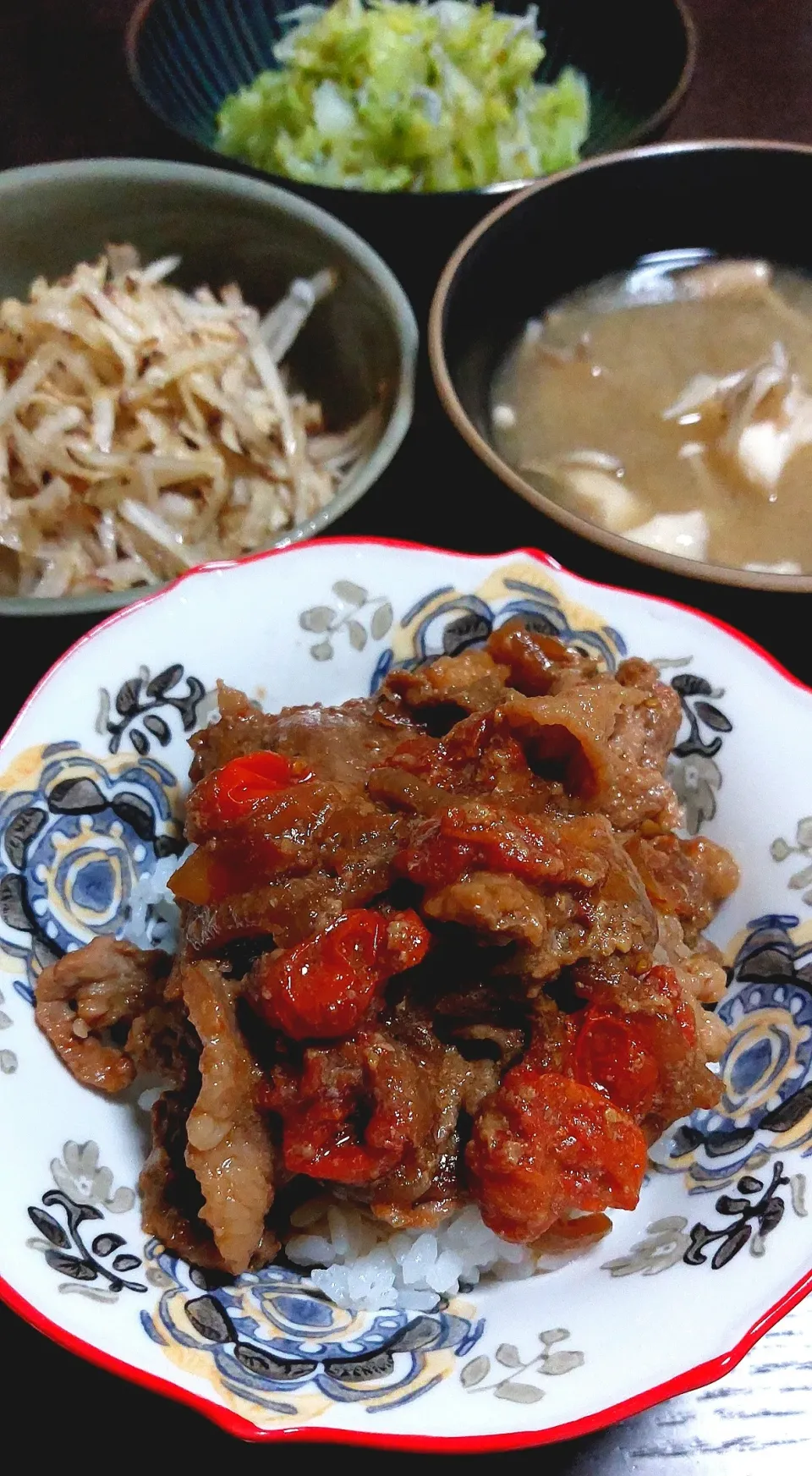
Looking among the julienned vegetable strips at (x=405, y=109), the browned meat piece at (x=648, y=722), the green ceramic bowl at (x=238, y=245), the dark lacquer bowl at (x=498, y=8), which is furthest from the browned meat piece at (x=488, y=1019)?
the julienned vegetable strips at (x=405, y=109)

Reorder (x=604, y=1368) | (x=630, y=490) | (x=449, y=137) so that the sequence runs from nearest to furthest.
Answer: (x=604, y=1368) < (x=630, y=490) < (x=449, y=137)

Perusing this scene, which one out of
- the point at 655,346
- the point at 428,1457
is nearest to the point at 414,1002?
the point at 428,1457

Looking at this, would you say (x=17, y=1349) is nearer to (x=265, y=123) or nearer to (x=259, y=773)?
(x=259, y=773)

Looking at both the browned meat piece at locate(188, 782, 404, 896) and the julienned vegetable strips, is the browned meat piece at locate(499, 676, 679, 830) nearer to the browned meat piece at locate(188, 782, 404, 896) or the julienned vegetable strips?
the browned meat piece at locate(188, 782, 404, 896)

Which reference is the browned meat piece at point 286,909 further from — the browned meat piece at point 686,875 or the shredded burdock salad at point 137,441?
the shredded burdock salad at point 137,441

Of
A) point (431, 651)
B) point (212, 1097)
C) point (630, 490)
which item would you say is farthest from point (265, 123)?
point (212, 1097)

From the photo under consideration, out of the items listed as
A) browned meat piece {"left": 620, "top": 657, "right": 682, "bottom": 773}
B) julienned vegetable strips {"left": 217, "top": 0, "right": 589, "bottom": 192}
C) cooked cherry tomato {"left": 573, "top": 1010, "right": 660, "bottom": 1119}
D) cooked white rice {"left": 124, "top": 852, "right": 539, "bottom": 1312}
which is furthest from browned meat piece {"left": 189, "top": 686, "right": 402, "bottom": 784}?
julienned vegetable strips {"left": 217, "top": 0, "right": 589, "bottom": 192}
